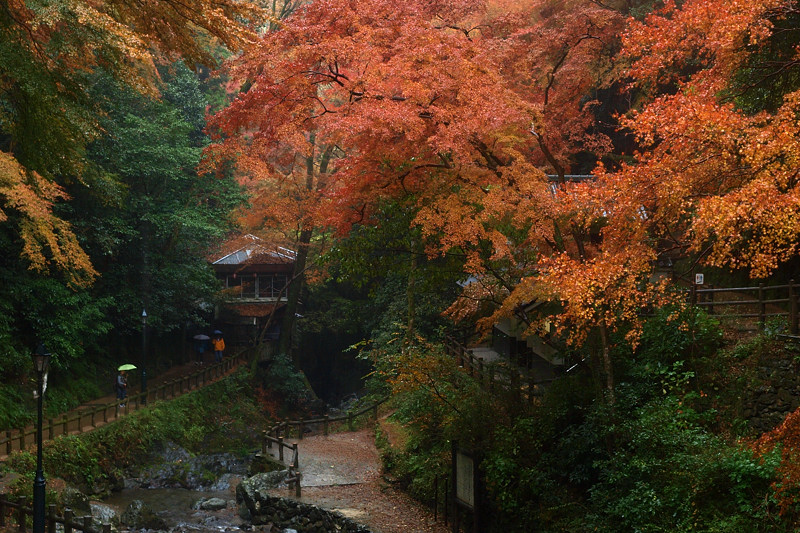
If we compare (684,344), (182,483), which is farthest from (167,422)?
(684,344)

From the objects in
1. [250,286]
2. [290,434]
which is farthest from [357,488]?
[250,286]

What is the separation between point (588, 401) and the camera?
1298cm

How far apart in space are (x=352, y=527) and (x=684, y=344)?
24.8 feet

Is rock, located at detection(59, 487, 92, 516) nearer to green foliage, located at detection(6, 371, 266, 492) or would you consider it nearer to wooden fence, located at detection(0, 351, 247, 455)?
green foliage, located at detection(6, 371, 266, 492)

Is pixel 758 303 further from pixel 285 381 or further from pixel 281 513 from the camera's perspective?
pixel 285 381

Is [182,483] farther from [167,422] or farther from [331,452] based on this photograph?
[331,452]

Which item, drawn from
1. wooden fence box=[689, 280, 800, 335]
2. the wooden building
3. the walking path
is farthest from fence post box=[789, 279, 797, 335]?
the wooden building

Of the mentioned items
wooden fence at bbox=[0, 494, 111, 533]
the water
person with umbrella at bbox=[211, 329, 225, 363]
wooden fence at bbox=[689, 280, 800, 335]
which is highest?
wooden fence at bbox=[689, 280, 800, 335]

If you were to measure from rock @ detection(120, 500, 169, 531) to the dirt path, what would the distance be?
12.3ft

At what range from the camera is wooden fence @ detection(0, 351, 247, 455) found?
1802 cm

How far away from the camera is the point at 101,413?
2272 cm

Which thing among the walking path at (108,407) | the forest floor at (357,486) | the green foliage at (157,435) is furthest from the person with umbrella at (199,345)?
the forest floor at (357,486)

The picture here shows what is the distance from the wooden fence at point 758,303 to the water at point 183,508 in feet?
39.3

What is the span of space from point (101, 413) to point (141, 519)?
628 cm
